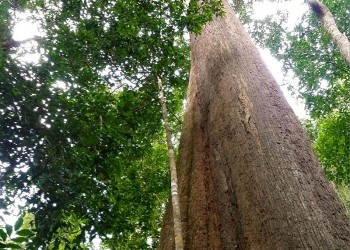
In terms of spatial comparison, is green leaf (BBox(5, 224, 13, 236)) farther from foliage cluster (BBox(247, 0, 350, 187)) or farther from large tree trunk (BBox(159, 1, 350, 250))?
foliage cluster (BBox(247, 0, 350, 187))

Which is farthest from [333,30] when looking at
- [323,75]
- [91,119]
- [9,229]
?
[9,229]

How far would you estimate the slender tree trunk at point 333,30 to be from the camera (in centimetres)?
618

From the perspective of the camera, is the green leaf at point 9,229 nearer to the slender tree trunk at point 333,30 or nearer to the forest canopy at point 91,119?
the forest canopy at point 91,119

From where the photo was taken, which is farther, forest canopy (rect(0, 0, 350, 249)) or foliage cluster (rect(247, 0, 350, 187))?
foliage cluster (rect(247, 0, 350, 187))

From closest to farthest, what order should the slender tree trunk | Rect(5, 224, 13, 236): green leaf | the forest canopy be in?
1. Rect(5, 224, 13, 236): green leaf
2. the forest canopy
3. the slender tree trunk

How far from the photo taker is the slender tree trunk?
6181 millimetres

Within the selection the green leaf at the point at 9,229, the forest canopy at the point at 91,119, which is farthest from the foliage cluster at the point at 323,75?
the green leaf at the point at 9,229

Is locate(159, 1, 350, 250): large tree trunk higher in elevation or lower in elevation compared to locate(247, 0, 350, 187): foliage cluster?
lower

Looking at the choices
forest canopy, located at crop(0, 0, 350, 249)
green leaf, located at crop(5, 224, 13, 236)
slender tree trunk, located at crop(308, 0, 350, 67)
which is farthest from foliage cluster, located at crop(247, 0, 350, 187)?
green leaf, located at crop(5, 224, 13, 236)

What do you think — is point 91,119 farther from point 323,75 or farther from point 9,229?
point 323,75

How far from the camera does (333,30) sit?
6.73 m

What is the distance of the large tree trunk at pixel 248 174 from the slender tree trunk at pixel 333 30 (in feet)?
9.57

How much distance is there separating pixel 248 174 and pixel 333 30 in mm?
5276

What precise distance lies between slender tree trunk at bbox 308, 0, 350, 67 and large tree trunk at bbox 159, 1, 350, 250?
2916mm
